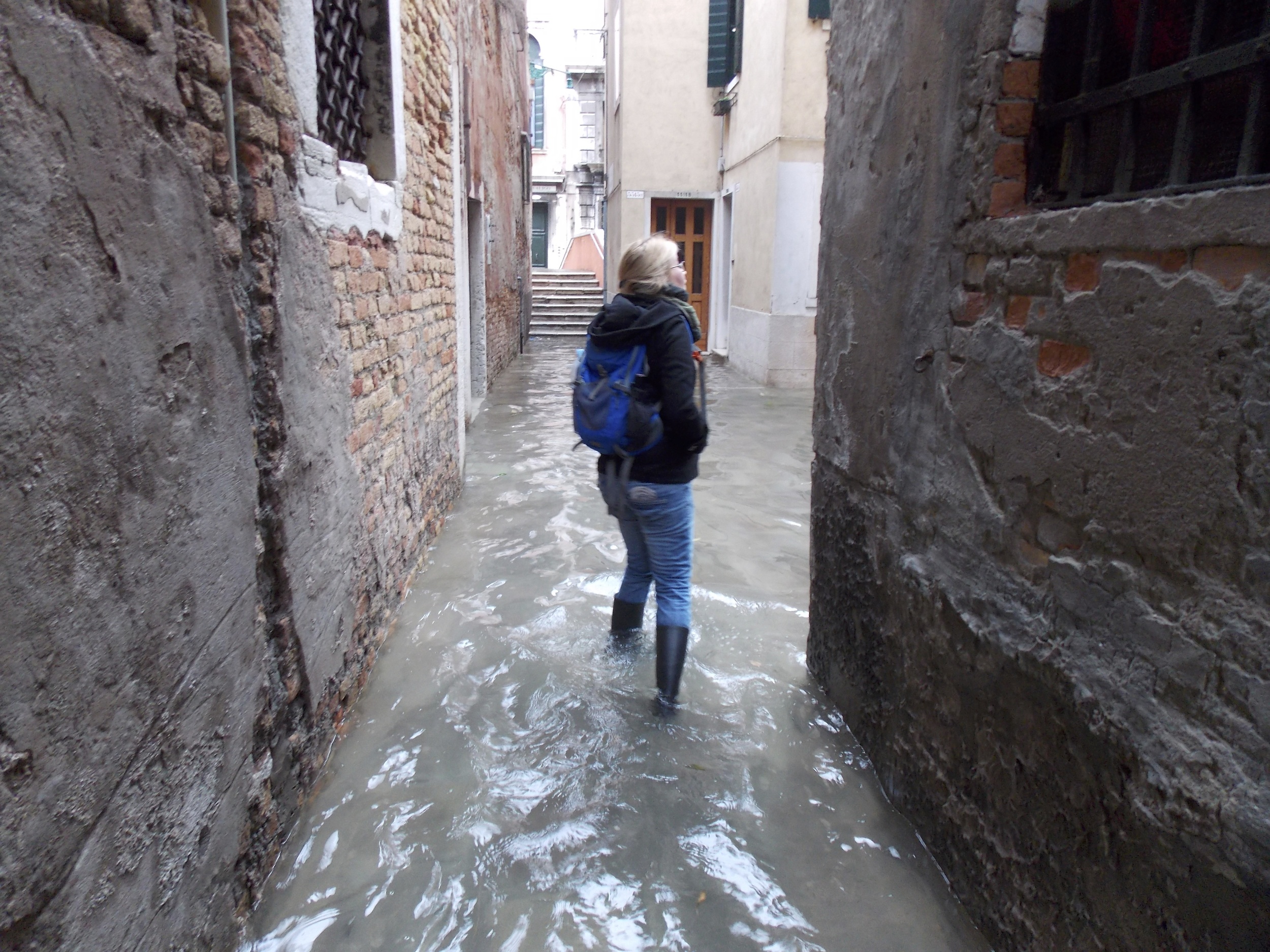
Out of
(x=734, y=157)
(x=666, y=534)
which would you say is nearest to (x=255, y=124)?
(x=666, y=534)

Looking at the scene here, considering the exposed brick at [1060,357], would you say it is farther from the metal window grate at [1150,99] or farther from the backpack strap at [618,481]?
the backpack strap at [618,481]

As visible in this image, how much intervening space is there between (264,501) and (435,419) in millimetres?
2588

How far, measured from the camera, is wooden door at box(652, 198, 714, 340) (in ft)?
48.3

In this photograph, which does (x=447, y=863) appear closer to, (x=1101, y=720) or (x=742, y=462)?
(x=1101, y=720)

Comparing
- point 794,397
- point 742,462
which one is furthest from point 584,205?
point 742,462

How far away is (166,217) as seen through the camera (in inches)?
62.1

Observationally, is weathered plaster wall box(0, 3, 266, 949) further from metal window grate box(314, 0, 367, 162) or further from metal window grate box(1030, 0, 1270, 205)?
metal window grate box(1030, 0, 1270, 205)

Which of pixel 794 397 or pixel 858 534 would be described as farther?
pixel 794 397

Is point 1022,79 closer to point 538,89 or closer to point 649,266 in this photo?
point 649,266

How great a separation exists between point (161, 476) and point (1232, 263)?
173cm

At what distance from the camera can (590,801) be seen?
247cm

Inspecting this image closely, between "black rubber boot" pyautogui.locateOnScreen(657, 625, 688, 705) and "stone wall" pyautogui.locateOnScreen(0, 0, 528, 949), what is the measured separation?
1.01 m

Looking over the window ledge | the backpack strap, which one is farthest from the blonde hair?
the window ledge

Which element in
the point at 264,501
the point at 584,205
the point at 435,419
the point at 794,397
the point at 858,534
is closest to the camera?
the point at 264,501
